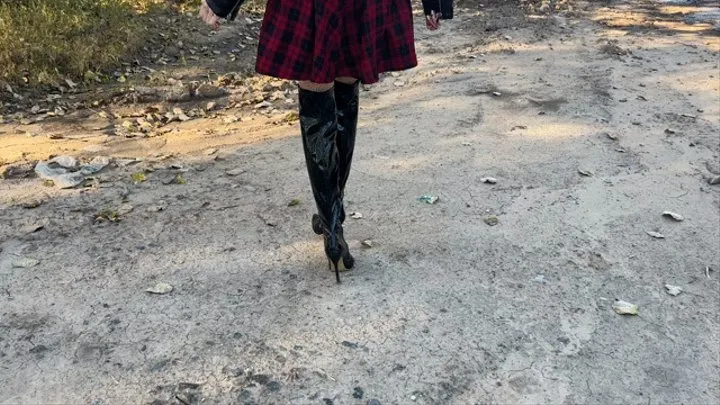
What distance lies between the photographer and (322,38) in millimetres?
2393

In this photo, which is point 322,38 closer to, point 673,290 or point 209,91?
point 673,290

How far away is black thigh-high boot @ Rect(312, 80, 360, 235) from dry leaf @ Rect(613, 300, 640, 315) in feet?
4.21

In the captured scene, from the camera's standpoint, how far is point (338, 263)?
2.90 meters

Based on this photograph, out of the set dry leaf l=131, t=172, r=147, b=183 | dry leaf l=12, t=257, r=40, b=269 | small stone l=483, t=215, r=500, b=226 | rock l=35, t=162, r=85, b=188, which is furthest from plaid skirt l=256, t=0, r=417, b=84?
rock l=35, t=162, r=85, b=188

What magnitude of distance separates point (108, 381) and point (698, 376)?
2.21m

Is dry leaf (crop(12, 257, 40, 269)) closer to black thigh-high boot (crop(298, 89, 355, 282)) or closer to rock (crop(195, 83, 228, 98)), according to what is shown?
black thigh-high boot (crop(298, 89, 355, 282))

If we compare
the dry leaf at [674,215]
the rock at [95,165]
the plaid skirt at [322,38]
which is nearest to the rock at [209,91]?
the rock at [95,165]

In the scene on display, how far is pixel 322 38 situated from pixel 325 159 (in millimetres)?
507

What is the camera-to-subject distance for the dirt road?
2338 mm

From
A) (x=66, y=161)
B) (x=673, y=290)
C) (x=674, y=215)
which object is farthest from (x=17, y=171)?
(x=674, y=215)

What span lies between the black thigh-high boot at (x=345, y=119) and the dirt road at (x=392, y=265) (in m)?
0.52

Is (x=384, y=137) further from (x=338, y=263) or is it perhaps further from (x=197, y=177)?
(x=338, y=263)

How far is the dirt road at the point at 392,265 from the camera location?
7.67ft

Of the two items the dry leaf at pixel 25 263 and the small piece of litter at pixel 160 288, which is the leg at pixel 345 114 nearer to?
the small piece of litter at pixel 160 288
